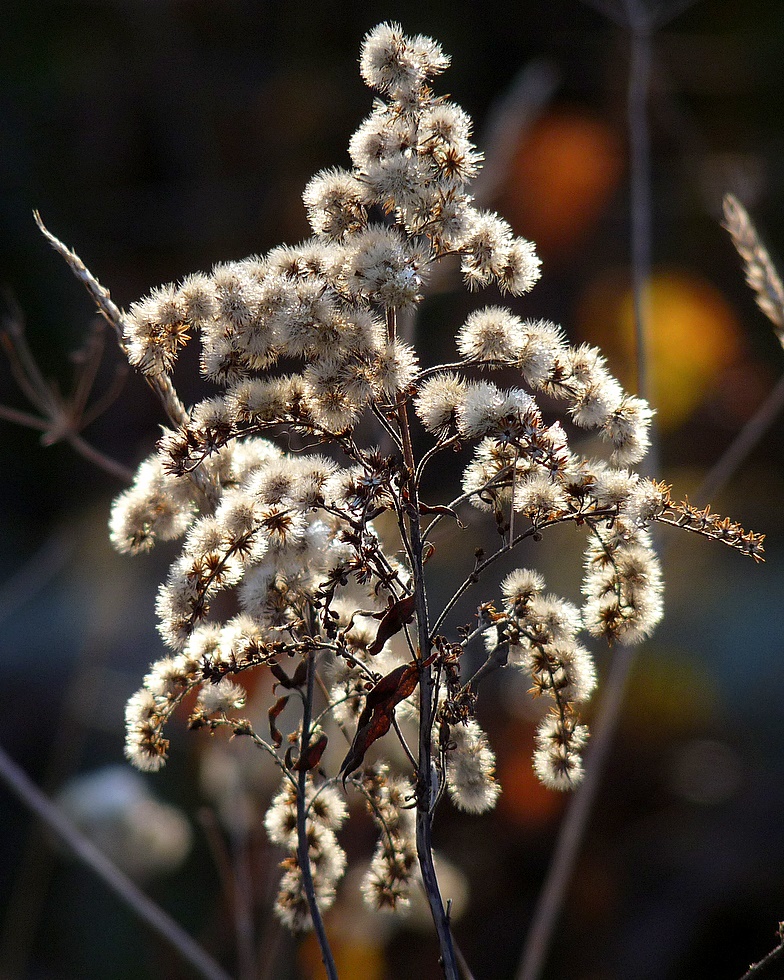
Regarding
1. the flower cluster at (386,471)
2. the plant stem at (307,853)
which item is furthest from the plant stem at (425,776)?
the plant stem at (307,853)

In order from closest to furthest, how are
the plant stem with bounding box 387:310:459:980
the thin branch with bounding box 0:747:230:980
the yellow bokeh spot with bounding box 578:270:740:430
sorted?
the plant stem with bounding box 387:310:459:980
the thin branch with bounding box 0:747:230:980
the yellow bokeh spot with bounding box 578:270:740:430

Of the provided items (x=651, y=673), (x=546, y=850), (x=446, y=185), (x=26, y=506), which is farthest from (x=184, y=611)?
(x=26, y=506)

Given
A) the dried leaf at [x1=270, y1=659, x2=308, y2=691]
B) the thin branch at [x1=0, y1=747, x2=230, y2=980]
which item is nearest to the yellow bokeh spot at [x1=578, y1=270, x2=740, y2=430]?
the thin branch at [x1=0, y1=747, x2=230, y2=980]

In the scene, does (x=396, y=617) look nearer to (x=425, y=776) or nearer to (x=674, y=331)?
(x=425, y=776)

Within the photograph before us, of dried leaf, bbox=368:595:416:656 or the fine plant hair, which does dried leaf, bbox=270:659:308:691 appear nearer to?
the fine plant hair

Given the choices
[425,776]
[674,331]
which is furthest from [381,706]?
[674,331]

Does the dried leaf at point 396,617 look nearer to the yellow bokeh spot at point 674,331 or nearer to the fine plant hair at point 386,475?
the fine plant hair at point 386,475

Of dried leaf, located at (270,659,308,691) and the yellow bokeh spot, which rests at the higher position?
the yellow bokeh spot
